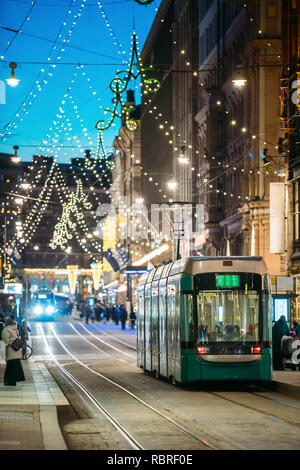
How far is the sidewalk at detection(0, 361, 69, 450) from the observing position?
39.8ft

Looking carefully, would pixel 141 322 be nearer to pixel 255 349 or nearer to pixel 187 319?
pixel 187 319

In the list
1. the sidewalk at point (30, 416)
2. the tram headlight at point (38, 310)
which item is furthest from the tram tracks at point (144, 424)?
the tram headlight at point (38, 310)

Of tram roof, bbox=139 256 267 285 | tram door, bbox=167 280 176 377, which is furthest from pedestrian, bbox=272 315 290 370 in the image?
tram roof, bbox=139 256 267 285

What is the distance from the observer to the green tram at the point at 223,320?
22.1 meters

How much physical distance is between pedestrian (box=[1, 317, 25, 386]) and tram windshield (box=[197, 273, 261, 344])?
424 cm

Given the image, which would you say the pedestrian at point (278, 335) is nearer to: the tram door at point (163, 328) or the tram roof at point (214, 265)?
the tram door at point (163, 328)

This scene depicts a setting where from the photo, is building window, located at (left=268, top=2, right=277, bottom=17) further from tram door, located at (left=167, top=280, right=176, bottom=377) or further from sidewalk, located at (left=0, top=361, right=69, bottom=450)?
sidewalk, located at (left=0, top=361, right=69, bottom=450)

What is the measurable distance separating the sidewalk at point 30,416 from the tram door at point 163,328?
2.90 m

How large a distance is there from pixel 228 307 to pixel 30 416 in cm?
762

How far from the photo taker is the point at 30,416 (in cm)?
1581

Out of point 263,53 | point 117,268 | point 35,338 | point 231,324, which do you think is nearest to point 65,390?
point 231,324

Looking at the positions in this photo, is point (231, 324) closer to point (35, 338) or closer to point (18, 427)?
point (18, 427)
